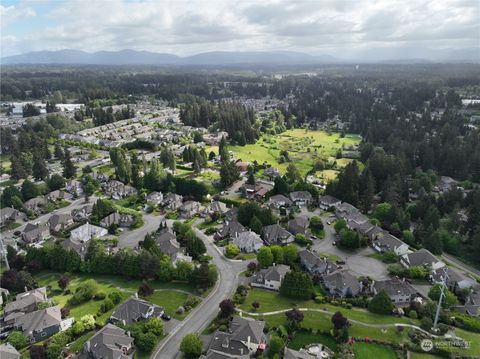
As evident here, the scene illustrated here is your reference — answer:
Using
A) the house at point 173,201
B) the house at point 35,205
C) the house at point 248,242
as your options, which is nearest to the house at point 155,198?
the house at point 173,201

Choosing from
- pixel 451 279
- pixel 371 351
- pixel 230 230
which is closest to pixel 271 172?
pixel 230 230

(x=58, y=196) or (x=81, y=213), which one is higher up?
(x=58, y=196)

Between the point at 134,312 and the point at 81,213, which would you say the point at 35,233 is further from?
the point at 134,312

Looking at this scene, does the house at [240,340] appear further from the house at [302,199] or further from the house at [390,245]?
the house at [302,199]

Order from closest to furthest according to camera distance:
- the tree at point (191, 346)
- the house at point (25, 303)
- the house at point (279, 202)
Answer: the tree at point (191, 346) < the house at point (25, 303) < the house at point (279, 202)

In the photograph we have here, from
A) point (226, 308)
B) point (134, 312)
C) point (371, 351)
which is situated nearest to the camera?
point (371, 351)

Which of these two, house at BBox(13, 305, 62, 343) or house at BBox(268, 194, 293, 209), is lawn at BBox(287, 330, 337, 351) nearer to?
house at BBox(13, 305, 62, 343)

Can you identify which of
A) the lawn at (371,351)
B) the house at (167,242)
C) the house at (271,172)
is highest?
the house at (271,172)
